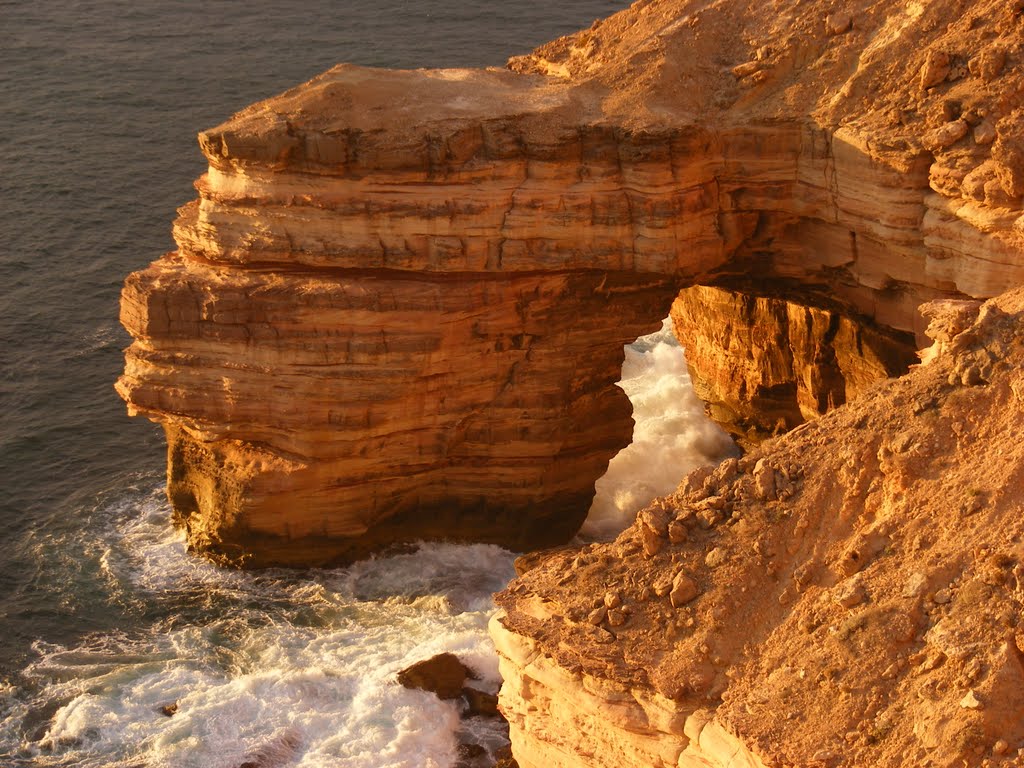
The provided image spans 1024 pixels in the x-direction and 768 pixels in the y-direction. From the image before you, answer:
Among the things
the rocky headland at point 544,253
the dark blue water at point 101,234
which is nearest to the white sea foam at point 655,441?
the rocky headland at point 544,253

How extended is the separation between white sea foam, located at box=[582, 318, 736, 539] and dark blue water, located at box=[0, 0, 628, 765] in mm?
7800

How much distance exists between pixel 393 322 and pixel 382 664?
6564 mm

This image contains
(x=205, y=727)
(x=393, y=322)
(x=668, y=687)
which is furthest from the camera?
(x=393, y=322)

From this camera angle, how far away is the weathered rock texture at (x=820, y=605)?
1900cm

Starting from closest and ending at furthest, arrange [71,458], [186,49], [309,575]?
[309,575] → [71,458] → [186,49]

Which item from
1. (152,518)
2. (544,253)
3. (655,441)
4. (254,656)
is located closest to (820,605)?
(544,253)

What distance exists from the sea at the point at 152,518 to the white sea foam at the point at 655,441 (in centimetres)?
7

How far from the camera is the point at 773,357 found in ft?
119

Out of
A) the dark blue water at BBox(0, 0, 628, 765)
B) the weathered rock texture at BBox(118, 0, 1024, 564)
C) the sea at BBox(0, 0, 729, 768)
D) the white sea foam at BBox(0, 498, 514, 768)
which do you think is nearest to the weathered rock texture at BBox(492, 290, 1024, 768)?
the white sea foam at BBox(0, 498, 514, 768)

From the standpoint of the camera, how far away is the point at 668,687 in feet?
66.3

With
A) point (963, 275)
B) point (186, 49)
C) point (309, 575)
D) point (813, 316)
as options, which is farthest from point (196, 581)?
point (186, 49)

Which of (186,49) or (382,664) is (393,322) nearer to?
(382,664)

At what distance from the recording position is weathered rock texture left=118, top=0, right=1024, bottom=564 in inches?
1157

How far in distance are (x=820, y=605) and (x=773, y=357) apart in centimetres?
1618
